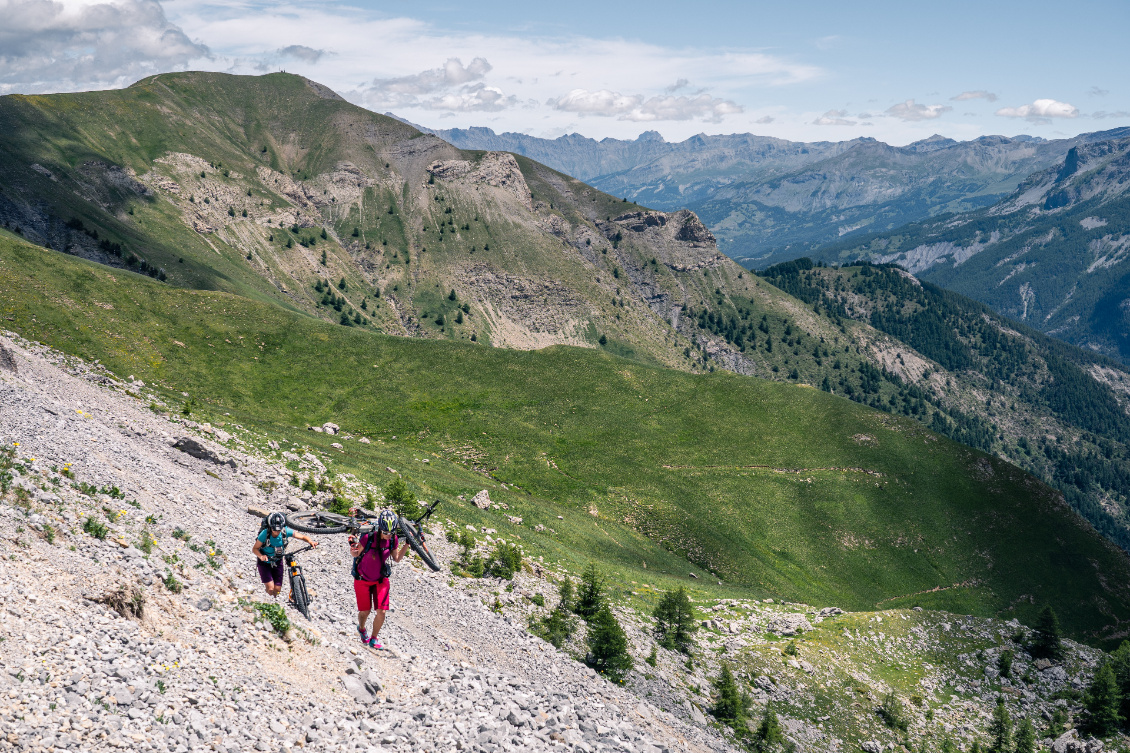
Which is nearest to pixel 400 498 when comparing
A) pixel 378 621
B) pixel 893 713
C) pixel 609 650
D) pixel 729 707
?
pixel 609 650

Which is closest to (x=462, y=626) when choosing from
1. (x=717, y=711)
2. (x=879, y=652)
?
(x=717, y=711)

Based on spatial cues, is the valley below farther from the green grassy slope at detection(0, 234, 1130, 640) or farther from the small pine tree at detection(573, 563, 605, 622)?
the green grassy slope at detection(0, 234, 1130, 640)

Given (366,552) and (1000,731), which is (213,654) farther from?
(1000,731)

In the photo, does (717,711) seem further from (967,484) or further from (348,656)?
(967,484)

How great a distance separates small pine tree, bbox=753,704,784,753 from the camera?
30.8 m

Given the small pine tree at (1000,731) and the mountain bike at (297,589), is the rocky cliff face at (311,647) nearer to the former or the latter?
the mountain bike at (297,589)

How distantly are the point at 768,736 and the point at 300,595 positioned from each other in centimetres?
2290

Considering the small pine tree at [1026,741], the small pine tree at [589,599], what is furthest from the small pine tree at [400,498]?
the small pine tree at [1026,741]

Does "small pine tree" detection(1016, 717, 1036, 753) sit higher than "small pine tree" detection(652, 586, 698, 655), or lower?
lower

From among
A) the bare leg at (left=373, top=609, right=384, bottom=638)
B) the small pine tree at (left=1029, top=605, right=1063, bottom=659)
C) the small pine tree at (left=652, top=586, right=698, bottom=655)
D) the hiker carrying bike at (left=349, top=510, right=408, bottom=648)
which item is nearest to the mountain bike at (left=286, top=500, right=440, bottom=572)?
the hiker carrying bike at (left=349, top=510, right=408, bottom=648)

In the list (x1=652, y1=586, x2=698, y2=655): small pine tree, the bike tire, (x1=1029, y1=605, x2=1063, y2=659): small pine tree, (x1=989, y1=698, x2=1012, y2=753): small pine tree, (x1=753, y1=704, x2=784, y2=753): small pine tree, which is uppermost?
the bike tire

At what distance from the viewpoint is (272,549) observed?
19953 mm

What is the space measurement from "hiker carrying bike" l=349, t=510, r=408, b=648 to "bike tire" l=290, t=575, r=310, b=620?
1.59 meters

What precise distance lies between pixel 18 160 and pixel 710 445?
169459 mm
